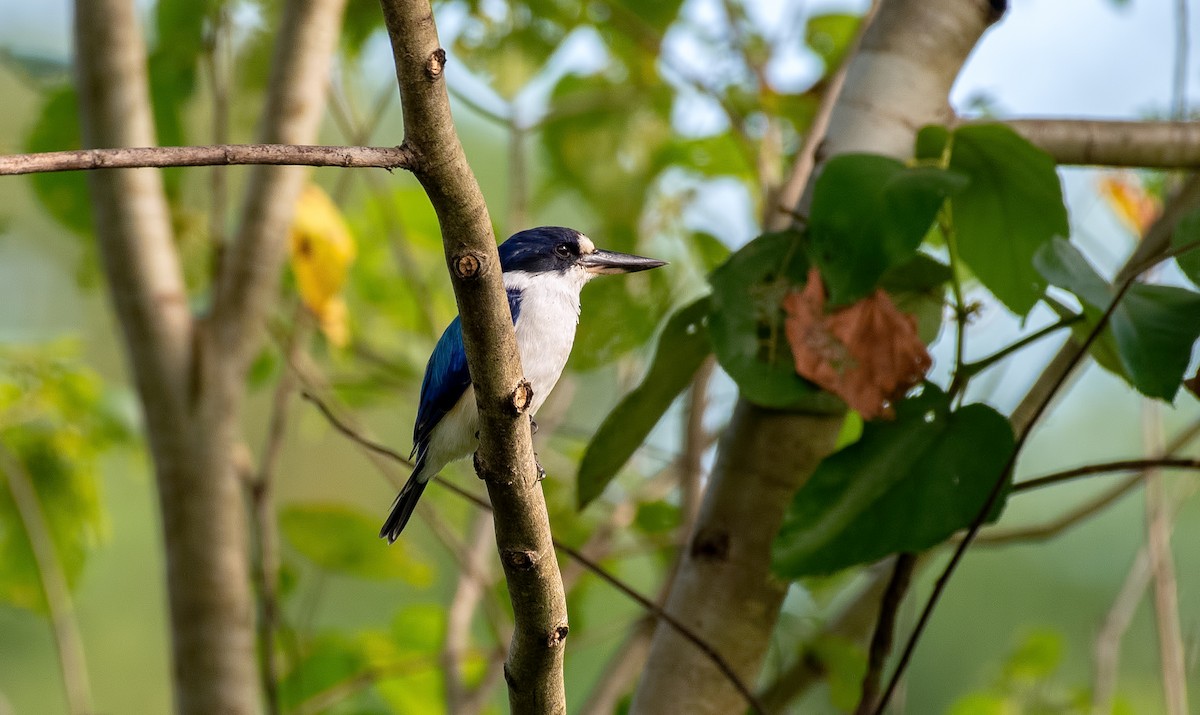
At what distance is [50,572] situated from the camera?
301cm

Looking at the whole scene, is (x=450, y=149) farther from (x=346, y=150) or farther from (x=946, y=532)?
(x=946, y=532)

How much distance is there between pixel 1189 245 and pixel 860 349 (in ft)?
1.67

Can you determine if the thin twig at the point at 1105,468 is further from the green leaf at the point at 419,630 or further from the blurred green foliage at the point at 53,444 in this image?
the blurred green foliage at the point at 53,444

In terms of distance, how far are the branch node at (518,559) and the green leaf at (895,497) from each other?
588mm

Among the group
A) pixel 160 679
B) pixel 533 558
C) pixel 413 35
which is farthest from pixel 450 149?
pixel 160 679

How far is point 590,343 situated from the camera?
2.72 m

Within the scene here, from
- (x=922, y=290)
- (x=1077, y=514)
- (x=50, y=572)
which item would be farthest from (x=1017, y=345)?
(x=50, y=572)

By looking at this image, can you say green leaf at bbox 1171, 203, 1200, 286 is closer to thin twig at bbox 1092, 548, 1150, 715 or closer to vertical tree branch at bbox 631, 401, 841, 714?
vertical tree branch at bbox 631, 401, 841, 714

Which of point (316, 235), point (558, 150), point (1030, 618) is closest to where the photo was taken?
point (316, 235)

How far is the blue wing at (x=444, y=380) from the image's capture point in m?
2.30

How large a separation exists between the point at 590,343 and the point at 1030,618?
8407 millimetres

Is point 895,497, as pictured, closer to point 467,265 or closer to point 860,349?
point 860,349

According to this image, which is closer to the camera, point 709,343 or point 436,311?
point 709,343

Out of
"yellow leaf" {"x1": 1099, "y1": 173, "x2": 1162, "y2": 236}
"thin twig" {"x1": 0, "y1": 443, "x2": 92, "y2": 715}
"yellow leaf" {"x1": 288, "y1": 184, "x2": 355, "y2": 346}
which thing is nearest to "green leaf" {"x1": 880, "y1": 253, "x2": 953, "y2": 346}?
"yellow leaf" {"x1": 288, "y1": 184, "x2": 355, "y2": 346}
